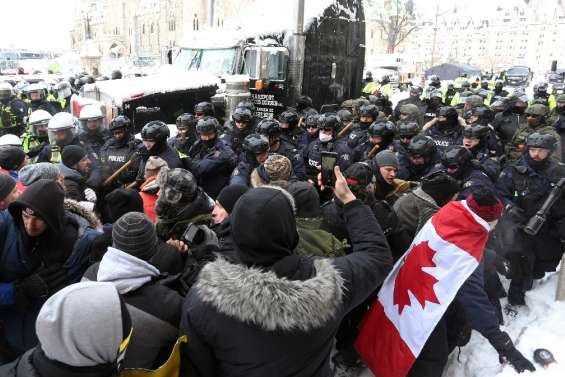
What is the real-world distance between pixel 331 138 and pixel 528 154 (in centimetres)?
240

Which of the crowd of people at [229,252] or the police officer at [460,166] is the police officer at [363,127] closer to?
the crowd of people at [229,252]

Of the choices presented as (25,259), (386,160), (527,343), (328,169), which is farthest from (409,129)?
(25,259)

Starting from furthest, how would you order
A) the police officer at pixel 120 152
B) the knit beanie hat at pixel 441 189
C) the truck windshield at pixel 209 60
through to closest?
the truck windshield at pixel 209 60
the police officer at pixel 120 152
the knit beanie hat at pixel 441 189

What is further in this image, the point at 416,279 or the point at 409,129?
the point at 409,129

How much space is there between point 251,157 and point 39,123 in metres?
3.40

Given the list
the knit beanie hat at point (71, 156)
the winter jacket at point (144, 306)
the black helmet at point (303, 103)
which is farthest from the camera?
the black helmet at point (303, 103)

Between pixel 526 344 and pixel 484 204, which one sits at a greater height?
pixel 484 204

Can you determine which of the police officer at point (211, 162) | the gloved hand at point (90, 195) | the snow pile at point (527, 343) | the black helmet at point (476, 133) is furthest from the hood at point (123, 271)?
the black helmet at point (476, 133)

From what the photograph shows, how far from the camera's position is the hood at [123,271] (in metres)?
2.06

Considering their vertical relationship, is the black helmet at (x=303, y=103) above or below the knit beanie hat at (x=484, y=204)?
above

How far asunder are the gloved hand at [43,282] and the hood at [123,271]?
2.62 ft

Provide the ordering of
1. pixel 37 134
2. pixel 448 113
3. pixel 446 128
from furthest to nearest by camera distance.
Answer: pixel 446 128 → pixel 448 113 → pixel 37 134

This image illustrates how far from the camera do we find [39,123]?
248 inches

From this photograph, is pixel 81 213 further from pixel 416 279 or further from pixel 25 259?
pixel 416 279
